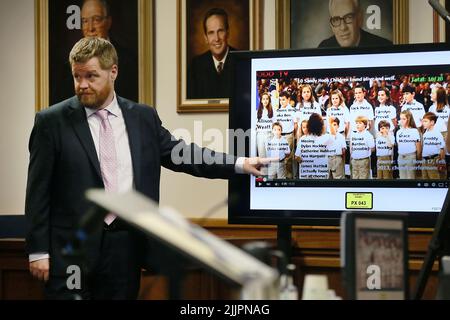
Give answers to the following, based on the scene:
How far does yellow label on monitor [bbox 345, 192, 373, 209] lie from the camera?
119 inches

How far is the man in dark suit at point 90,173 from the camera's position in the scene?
3.15 metres

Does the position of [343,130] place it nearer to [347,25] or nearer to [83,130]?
[83,130]

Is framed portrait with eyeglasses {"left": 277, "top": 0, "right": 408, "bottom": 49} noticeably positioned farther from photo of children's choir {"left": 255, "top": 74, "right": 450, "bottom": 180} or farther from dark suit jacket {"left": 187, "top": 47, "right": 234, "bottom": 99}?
photo of children's choir {"left": 255, "top": 74, "right": 450, "bottom": 180}

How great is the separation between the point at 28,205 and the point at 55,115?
0.38 m

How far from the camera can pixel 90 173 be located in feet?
10.4

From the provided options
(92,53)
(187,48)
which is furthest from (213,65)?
(92,53)

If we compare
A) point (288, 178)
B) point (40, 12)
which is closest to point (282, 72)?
point (288, 178)

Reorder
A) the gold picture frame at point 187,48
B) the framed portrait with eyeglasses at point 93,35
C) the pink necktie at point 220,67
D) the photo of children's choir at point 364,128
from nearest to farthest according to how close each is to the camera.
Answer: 1. the photo of children's choir at point 364,128
2. the gold picture frame at point 187,48
3. the pink necktie at point 220,67
4. the framed portrait with eyeglasses at point 93,35

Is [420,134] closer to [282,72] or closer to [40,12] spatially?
[282,72]

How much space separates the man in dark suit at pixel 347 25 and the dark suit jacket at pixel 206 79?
2.00 feet

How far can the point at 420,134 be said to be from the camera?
2980mm

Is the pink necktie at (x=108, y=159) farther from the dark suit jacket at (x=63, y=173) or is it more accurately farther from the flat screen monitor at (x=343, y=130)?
the flat screen monitor at (x=343, y=130)

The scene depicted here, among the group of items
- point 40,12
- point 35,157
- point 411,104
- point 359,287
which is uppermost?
point 40,12

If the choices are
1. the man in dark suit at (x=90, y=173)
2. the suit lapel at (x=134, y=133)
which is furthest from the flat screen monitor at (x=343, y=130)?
the suit lapel at (x=134, y=133)
